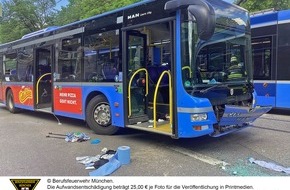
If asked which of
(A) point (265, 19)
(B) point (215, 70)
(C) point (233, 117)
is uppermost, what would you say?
(A) point (265, 19)

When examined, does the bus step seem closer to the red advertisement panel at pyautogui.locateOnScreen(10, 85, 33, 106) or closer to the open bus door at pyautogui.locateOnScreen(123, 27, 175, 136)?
the open bus door at pyautogui.locateOnScreen(123, 27, 175, 136)

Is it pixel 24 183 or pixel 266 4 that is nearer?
pixel 24 183

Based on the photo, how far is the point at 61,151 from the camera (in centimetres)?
592

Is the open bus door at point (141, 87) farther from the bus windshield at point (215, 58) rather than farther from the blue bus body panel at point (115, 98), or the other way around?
the bus windshield at point (215, 58)

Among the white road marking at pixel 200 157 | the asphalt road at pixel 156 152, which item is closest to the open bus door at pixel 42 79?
the asphalt road at pixel 156 152

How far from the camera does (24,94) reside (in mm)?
10445

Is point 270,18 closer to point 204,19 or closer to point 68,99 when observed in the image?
point 204,19

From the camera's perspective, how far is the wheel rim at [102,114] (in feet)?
23.1

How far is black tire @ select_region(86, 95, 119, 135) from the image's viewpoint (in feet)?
23.1

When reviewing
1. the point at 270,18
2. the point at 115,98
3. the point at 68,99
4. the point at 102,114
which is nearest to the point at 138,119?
the point at 115,98

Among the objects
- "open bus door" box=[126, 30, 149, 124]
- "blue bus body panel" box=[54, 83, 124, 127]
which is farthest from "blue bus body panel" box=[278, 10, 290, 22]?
"blue bus body panel" box=[54, 83, 124, 127]

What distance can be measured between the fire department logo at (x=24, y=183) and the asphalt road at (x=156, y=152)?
1.74 ft

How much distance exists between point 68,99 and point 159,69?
285 cm

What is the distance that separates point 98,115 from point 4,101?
7017 mm
